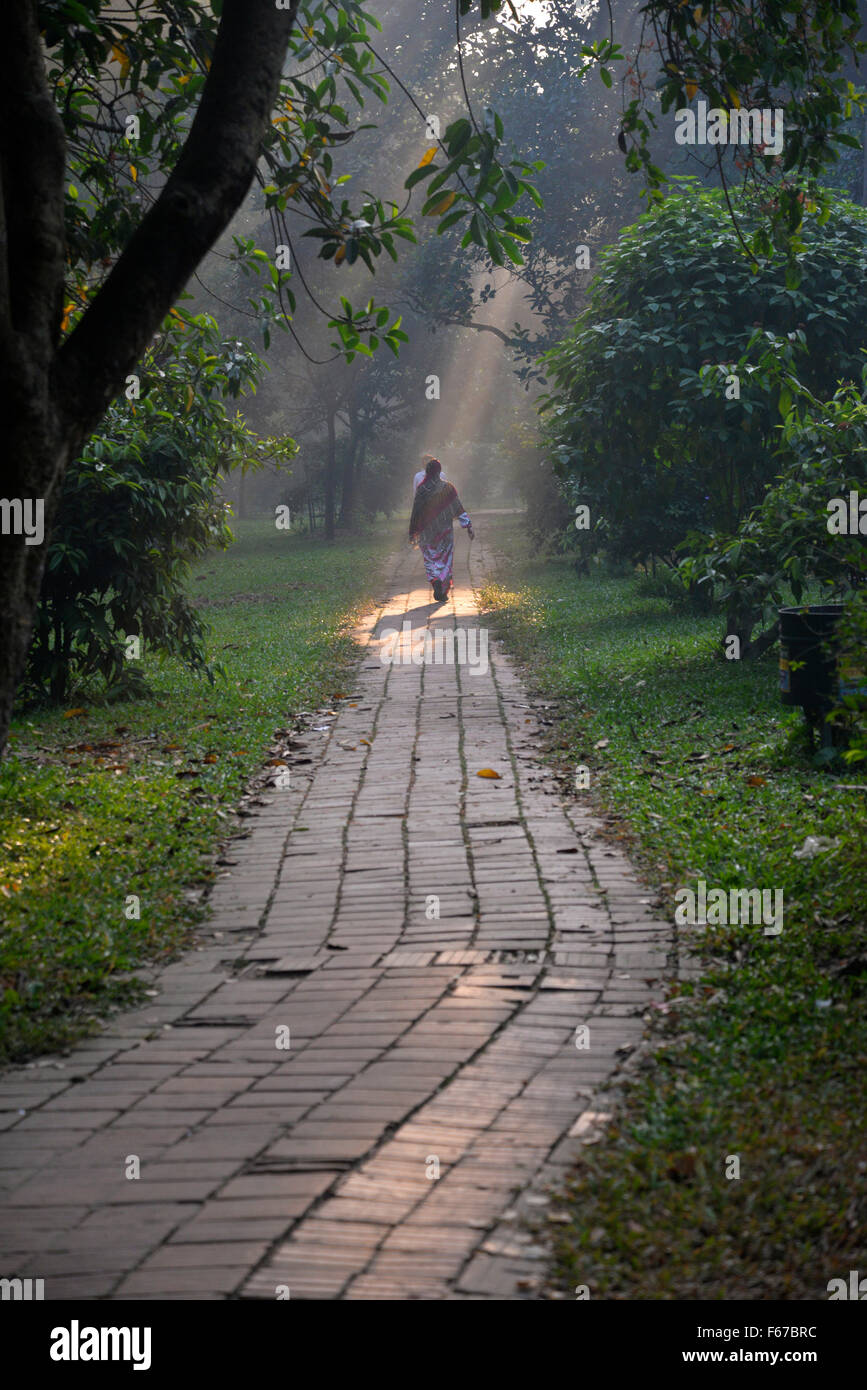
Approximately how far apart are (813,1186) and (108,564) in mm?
8221

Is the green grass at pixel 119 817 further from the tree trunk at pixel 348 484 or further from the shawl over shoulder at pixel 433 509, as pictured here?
the tree trunk at pixel 348 484

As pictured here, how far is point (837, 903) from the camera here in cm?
491

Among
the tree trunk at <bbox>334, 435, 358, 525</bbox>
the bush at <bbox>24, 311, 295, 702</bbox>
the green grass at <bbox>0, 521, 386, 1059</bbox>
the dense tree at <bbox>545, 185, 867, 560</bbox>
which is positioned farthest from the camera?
the tree trunk at <bbox>334, 435, 358, 525</bbox>

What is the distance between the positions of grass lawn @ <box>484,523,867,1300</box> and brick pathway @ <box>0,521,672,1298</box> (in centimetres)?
18

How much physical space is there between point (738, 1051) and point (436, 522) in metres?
14.6

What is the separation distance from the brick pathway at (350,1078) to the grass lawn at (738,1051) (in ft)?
0.58

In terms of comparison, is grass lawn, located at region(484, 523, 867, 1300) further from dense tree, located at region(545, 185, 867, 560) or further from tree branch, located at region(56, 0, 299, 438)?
dense tree, located at region(545, 185, 867, 560)

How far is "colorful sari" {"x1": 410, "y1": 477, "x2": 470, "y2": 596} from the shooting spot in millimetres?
17906

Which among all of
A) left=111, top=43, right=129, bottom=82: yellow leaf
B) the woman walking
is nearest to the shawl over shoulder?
the woman walking

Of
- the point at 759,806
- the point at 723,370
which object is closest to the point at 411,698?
the point at 723,370

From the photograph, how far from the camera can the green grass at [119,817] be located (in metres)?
4.58

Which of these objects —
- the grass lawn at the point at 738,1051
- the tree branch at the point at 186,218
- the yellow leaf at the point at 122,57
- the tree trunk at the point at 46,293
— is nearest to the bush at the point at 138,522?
the yellow leaf at the point at 122,57

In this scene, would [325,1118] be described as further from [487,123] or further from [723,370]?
[723,370]

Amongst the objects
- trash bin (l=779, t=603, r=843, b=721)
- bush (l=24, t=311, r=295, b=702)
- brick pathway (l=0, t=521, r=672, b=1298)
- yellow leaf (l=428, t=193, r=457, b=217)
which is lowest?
brick pathway (l=0, t=521, r=672, b=1298)
